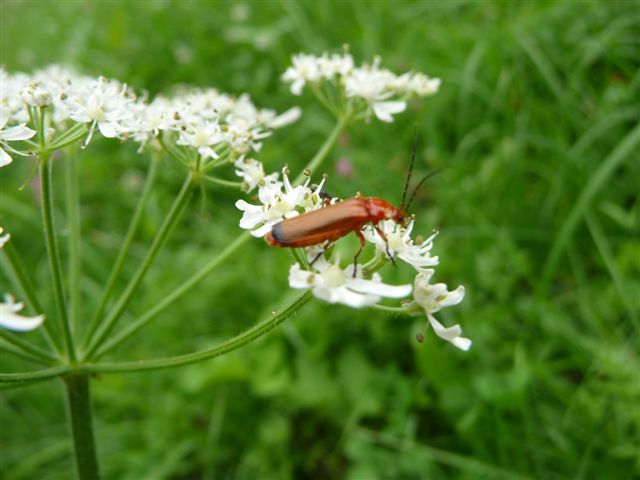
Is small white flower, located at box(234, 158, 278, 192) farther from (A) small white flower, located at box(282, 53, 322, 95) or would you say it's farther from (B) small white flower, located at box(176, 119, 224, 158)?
(A) small white flower, located at box(282, 53, 322, 95)

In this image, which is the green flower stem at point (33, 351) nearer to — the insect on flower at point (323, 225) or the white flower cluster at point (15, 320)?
the white flower cluster at point (15, 320)

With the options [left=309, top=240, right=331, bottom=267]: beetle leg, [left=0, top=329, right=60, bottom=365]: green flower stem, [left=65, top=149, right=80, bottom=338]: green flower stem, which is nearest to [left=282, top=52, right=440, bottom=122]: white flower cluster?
[left=65, top=149, right=80, bottom=338]: green flower stem

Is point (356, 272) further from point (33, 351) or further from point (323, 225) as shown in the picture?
point (33, 351)

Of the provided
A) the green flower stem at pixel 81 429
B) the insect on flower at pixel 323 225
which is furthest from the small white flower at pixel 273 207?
the green flower stem at pixel 81 429

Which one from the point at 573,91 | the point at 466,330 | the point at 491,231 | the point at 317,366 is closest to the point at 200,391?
the point at 317,366

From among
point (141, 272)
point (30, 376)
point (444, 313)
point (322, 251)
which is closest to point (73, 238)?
point (141, 272)

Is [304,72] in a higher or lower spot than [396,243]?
higher
